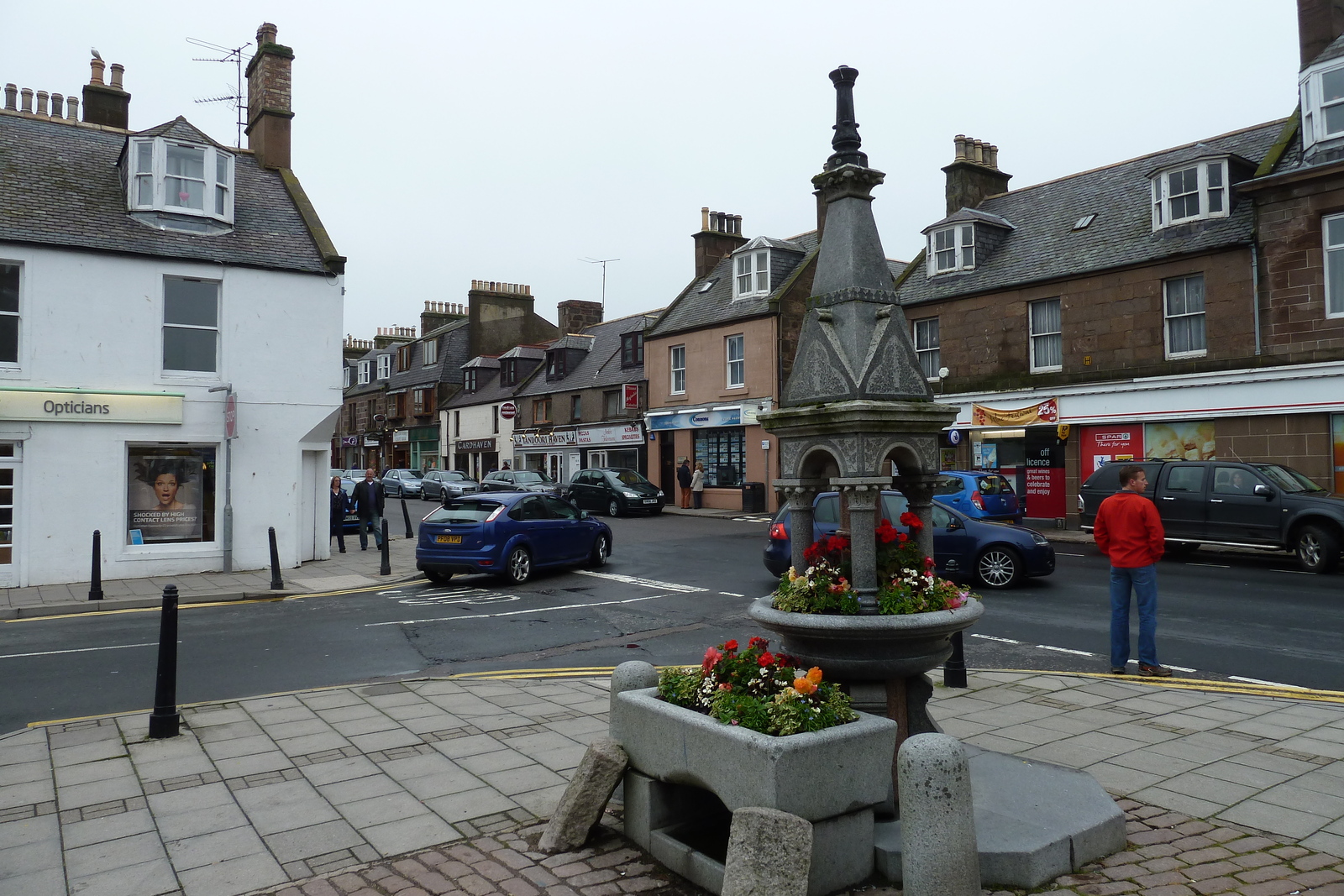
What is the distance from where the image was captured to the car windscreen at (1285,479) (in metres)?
15.6

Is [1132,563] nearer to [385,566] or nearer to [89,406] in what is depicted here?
[385,566]

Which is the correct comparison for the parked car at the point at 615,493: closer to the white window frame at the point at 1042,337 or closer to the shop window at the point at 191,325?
the white window frame at the point at 1042,337

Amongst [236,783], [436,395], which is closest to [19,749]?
[236,783]

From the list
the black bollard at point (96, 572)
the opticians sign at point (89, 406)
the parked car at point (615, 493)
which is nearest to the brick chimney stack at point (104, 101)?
the opticians sign at point (89, 406)

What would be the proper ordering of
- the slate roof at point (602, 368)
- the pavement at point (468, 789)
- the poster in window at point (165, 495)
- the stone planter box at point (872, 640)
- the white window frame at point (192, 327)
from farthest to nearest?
1. the slate roof at point (602, 368)
2. the white window frame at point (192, 327)
3. the poster in window at point (165, 495)
4. the stone planter box at point (872, 640)
5. the pavement at point (468, 789)

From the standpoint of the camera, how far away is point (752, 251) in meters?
33.0

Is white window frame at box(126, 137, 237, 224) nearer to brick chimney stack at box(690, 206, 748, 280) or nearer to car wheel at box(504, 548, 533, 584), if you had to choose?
car wheel at box(504, 548, 533, 584)

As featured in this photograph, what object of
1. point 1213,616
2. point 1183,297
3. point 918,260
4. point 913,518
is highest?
point 918,260

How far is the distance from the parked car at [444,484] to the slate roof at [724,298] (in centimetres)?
1053

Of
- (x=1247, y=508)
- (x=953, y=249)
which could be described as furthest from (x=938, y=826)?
(x=953, y=249)

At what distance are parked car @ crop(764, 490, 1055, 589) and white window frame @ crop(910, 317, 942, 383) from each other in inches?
541

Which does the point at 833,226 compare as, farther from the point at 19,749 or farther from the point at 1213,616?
the point at 1213,616

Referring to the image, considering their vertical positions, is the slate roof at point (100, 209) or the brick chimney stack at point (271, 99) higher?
the brick chimney stack at point (271, 99)

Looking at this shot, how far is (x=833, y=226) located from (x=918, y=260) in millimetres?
25339
